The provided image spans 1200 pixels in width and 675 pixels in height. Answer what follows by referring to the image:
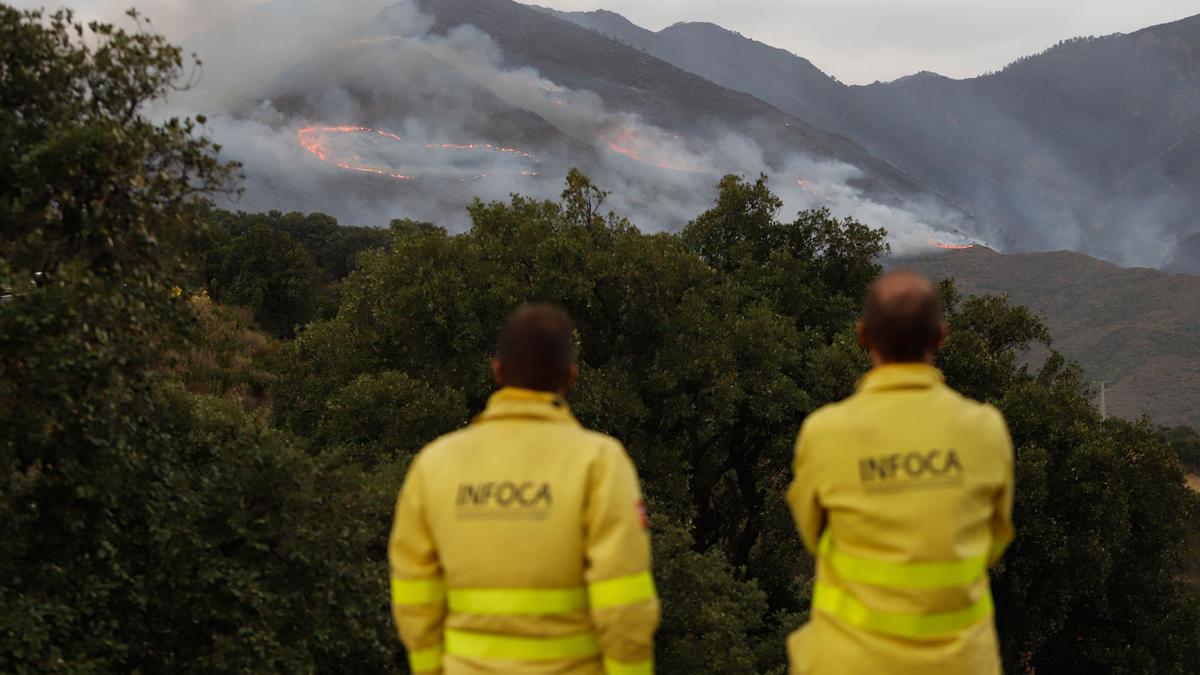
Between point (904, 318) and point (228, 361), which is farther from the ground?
point (904, 318)

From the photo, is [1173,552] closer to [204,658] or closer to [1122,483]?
[1122,483]

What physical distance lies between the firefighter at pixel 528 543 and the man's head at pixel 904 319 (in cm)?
113

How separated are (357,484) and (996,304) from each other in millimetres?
25499

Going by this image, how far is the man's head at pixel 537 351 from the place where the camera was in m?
3.71

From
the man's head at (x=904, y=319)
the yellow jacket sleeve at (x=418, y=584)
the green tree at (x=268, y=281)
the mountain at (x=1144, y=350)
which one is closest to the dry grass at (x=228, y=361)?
the green tree at (x=268, y=281)

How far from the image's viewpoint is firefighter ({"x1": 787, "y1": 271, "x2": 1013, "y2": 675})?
3520mm

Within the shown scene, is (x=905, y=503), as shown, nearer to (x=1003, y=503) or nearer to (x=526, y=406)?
(x=1003, y=503)

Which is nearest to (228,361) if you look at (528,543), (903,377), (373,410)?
(373,410)

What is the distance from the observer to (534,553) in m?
3.55

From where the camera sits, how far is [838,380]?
25.9 meters

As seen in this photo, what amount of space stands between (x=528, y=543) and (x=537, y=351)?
0.76 metres

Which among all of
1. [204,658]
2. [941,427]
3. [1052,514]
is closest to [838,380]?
[1052,514]

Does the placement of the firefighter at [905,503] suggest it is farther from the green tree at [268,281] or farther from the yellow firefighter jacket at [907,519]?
the green tree at [268,281]

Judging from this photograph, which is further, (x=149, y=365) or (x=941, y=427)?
(x=149, y=365)
